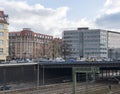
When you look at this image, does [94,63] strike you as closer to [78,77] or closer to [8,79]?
[78,77]

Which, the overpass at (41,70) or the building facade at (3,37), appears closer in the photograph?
the overpass at (41,70)

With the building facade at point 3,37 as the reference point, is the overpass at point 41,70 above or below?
below

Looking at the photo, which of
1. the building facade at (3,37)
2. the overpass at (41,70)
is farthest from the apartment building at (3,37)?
the overpass at (41,70)

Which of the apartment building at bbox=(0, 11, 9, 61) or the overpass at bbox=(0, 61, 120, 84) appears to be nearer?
the overpass at bbox=(0, 61, 120, 84)

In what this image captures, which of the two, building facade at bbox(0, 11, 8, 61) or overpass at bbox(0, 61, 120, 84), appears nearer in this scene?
overpass at bbox(0, 61, 120, 84)

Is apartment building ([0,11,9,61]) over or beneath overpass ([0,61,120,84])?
over

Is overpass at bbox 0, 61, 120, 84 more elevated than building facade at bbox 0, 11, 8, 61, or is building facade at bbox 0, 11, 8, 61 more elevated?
building facade at bbox 0, 11, 8, 61

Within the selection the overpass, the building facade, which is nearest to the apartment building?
the building facade

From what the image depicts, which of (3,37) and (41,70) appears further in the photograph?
(3,37)

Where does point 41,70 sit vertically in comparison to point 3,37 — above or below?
below

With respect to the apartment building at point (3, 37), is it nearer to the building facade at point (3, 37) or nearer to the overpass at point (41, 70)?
the building facade at point (3, 37)

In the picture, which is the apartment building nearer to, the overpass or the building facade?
the building facade

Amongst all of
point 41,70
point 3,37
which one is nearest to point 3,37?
point 3,37

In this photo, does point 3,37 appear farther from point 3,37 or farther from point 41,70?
point 41,70
